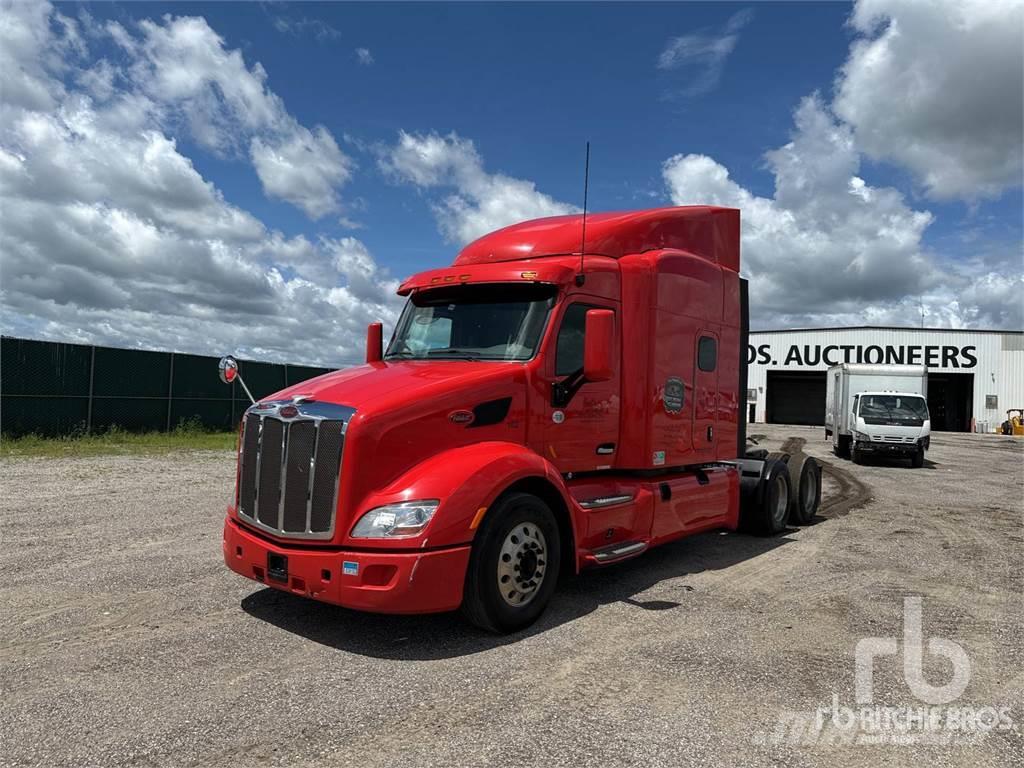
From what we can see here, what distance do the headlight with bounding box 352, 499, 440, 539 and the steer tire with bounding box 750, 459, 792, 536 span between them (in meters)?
5.46

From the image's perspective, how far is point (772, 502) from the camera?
8914mm

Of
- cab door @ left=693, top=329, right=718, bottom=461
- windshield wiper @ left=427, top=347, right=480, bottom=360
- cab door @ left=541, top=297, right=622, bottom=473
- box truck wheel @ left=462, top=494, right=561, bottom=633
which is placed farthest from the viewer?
cab door @ left=693, top=329, right=718, bottom=461

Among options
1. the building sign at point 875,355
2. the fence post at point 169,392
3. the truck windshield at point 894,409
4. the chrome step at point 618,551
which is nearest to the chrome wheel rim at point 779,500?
the chrome step at point 618,551

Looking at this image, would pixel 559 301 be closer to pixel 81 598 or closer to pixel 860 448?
pixel 81 598

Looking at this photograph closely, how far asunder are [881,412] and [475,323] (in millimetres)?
18097

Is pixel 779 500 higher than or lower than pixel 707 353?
lower

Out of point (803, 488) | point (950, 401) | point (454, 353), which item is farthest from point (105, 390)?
point (950, 401)

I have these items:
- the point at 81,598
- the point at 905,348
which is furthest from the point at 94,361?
the point at 905,348

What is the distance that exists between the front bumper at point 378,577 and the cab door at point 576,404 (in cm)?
142

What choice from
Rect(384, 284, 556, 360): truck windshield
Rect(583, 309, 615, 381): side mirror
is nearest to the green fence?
Rect(384, 284, 556, 360): truck windshield

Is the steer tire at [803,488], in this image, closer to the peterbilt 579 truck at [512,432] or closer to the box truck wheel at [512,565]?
the peterbilt 579 truck at [512,432]

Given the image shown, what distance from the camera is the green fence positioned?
1716cm

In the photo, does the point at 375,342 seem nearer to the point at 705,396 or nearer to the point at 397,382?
the point at 397,382

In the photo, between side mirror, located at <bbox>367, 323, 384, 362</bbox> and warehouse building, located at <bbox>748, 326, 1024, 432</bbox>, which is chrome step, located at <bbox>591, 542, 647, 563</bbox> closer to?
side mirror, located at <bbox>367, 323, 384, 362</bbox>
